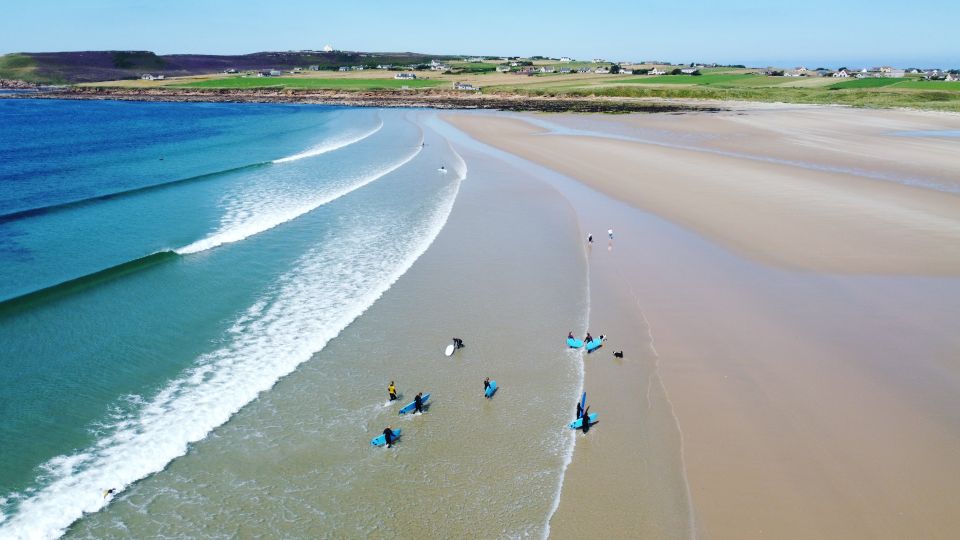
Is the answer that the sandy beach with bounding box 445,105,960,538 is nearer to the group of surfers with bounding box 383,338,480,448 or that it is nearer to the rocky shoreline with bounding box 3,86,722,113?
the group of surfers with bounding box 383,338,480,448

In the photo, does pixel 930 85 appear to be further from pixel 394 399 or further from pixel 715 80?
pixel 394 399

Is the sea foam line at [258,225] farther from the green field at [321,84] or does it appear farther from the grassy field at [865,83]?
the grassy field at [865,83]

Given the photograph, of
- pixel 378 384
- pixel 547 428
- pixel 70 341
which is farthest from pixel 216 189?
pixel 547 428

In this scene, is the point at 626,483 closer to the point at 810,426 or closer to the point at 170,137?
the point at 810,426

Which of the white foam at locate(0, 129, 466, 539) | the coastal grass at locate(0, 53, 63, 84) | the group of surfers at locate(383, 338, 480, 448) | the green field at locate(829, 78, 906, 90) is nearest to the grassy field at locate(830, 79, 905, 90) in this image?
the green field at locate(829, 78, 906, 90)

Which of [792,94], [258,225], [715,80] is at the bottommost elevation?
[258,225]

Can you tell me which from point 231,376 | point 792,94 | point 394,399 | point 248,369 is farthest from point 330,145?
point 792,94

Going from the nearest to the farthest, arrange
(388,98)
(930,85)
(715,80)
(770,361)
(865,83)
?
(770,361) → (930,85) → (865,83) → (388,98) → (715,80)
